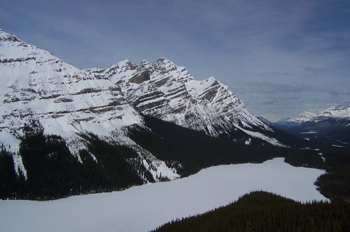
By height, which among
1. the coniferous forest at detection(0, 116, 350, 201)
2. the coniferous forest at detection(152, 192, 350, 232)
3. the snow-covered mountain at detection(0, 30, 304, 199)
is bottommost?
the coniferous forest at detection(152, 192, 350, 232)

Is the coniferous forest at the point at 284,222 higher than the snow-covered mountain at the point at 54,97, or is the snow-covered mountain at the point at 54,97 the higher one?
the snow-covered mountain at the point at 54,97

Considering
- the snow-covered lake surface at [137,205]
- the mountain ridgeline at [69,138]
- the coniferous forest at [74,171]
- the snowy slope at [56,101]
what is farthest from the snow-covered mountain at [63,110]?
the snow-covered lake surface at [137,205]

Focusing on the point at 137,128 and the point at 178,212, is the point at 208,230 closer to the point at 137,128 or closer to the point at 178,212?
the point at 178,212

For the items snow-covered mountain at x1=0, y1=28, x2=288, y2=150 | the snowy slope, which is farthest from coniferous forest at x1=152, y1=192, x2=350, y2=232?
snow-covered mountain at x1=0, y1=28, x2=288, y2=150

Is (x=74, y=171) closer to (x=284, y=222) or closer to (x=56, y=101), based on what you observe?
(x=56, y=101)

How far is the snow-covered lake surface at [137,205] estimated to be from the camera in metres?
66.2

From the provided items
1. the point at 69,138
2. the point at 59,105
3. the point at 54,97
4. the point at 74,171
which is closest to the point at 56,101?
the point at 54,97

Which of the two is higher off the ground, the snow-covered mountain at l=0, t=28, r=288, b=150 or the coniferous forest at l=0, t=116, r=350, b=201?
the snow-covered mountain at l=0, t=28, r=288, b=150

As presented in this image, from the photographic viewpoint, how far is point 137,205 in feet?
278

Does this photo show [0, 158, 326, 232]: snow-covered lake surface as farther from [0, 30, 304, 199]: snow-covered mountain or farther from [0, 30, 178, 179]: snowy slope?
[0, 30, 178, 179]: snowy slope

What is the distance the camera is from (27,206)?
79.6 meters

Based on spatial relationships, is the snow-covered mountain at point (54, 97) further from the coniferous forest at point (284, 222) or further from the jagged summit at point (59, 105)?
the coniferous forest at point (284, 222)

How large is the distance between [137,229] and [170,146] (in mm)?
111207

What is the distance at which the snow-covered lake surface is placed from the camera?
217 ft
